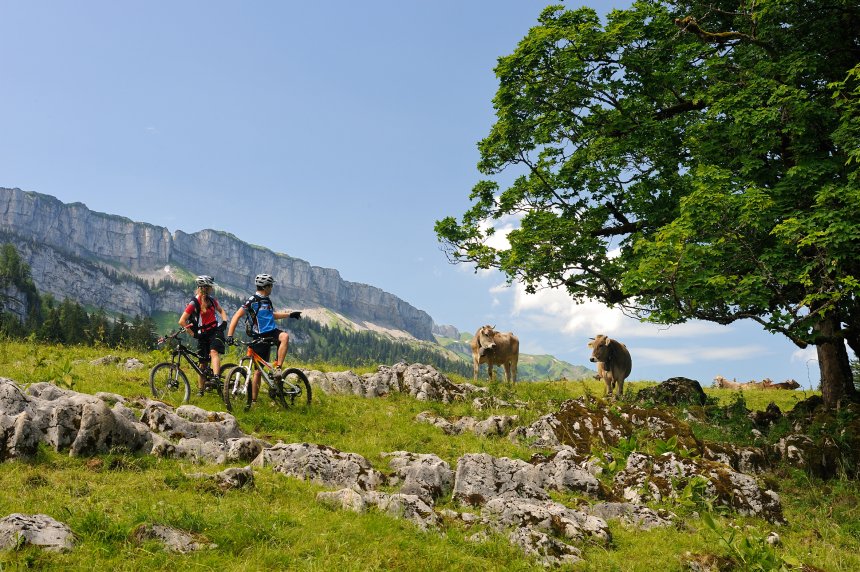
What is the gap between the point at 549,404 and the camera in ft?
62.4

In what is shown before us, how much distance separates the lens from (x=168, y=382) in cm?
1449

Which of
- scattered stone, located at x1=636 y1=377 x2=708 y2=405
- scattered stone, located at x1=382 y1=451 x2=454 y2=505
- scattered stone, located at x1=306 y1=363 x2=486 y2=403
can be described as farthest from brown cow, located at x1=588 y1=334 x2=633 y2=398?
scattered stone, located at x1=382 y1=451 x2=454 y2=505

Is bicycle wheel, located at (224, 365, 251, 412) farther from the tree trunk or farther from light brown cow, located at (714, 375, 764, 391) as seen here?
light brown cow, located at (714, 375, 764, 391)

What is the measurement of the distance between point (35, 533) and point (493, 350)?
78.7 feet

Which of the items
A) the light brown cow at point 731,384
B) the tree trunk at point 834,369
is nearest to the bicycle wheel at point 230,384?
the tree trunk at point 834,369

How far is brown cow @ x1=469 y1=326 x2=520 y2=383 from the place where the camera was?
27.5m

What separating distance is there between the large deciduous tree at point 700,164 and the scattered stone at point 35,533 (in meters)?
13.5

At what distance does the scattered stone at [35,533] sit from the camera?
17.6 ft

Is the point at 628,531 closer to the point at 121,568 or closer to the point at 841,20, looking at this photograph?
the point at 121,568

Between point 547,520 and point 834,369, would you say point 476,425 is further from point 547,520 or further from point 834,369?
point 834,369

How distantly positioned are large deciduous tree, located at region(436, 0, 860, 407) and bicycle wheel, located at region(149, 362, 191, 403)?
12.3 metres

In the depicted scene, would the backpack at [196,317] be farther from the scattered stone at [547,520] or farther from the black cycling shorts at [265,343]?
the scattered stone at [547,520]

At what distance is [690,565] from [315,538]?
4.94 m

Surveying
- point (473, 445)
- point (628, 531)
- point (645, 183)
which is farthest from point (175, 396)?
point (645, 183)
